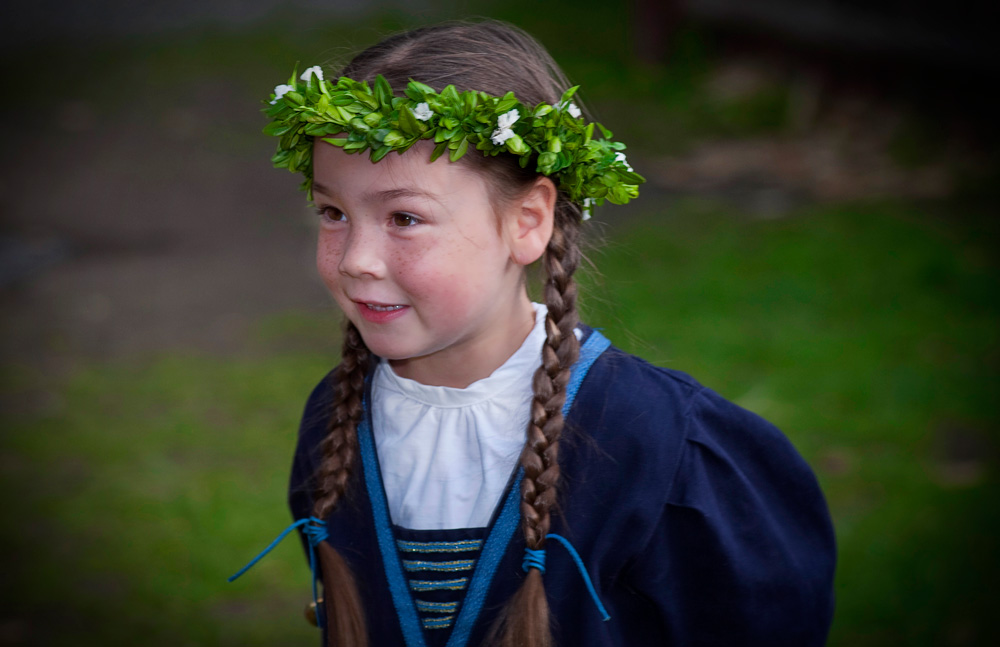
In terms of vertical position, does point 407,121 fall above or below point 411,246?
above

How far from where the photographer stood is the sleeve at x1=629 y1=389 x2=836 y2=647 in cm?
174

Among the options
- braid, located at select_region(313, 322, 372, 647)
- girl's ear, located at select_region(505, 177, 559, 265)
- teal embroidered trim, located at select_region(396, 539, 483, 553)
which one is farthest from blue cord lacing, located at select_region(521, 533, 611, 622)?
girl's ear, located at select_region(505, 177, 559, 265)

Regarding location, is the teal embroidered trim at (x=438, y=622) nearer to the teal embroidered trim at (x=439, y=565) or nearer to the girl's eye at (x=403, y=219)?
the teal embroidered trim at (x=439, y=565)

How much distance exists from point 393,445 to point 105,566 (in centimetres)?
239

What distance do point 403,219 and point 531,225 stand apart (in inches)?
10.2

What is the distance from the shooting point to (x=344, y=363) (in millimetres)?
2006

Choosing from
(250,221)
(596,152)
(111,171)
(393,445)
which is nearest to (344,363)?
(393,445)

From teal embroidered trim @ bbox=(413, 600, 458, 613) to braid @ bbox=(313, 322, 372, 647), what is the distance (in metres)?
0.14

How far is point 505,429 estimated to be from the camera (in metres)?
1.86

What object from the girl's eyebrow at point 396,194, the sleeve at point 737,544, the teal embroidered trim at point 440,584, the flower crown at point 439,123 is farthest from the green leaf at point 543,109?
the teal embroidered trim at point 440,584

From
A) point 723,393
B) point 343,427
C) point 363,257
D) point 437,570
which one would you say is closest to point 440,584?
point 437,570

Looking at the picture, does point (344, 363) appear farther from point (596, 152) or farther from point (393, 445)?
point (596, 152)

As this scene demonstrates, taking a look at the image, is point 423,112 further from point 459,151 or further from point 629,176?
point 629,176

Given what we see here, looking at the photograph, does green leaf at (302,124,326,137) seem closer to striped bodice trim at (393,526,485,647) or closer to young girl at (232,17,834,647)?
young girl at (232,17,834,647)
